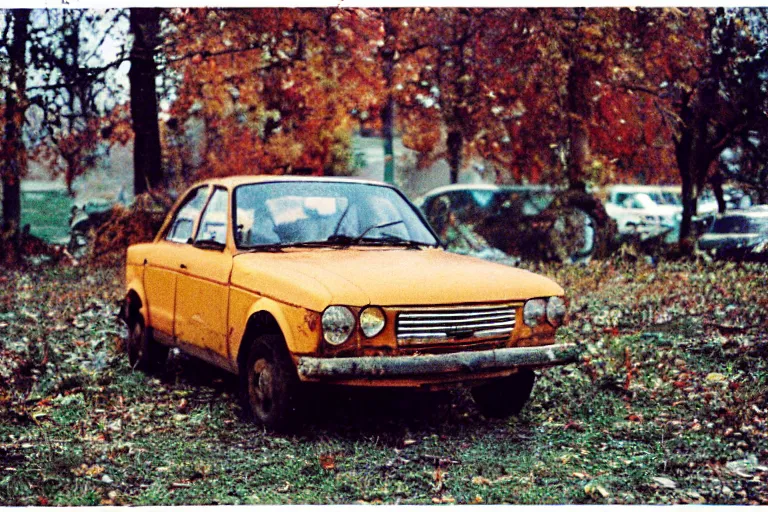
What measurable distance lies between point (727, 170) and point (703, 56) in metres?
1.16

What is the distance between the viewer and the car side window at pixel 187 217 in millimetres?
7105

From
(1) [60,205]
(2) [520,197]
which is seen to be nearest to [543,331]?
(2) [520,197]

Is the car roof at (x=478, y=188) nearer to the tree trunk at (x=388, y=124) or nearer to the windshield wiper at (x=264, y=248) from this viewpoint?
the tree trunk at (x=388, y=124)

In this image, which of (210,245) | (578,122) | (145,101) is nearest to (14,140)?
(145,101)

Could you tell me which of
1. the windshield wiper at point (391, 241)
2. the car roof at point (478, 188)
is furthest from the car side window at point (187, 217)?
the car roof at point (478, 188)

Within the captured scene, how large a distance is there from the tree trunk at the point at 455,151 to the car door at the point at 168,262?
127 inches

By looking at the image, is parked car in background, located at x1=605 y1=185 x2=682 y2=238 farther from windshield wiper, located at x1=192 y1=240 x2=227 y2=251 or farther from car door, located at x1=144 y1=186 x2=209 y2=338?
windshield wiper, located at x1=192 y1=240 x2=227 y2=251

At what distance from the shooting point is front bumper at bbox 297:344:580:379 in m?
5.19

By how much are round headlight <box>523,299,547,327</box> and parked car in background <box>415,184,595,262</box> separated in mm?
4661

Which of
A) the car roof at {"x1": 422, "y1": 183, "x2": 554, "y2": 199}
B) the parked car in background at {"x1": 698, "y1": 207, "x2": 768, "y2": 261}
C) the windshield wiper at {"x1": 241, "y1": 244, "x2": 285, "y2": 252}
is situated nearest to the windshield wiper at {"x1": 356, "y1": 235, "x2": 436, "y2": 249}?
the windshield wiper at {"x1": 241, "y1": 244, "x2": 285, "y2": 252}

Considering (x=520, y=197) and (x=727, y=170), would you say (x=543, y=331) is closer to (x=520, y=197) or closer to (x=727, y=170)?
(x=727, y=170)

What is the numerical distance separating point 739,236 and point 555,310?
3680 millimetres

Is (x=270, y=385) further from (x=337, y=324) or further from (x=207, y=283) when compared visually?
(x=207, y=283)

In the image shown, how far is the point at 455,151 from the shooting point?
9.75 metres
